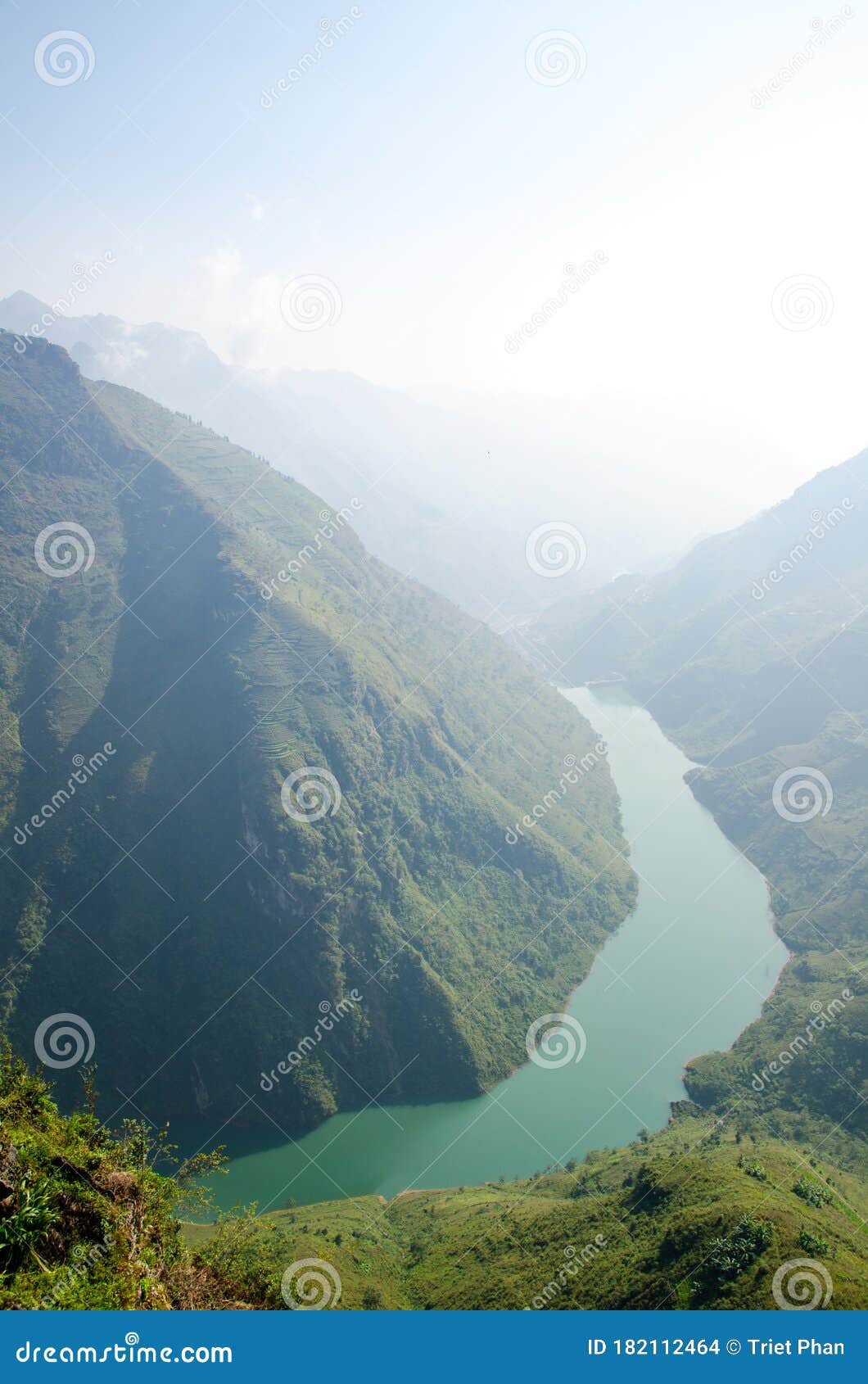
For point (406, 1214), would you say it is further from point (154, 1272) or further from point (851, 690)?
point (851, 690)

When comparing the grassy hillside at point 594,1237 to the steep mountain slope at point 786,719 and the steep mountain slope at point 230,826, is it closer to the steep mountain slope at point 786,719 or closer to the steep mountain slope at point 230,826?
the steep mountain slope at point 786,719

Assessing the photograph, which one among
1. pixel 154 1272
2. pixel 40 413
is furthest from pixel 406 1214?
pixel 40 413

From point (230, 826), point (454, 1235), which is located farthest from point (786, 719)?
point (454, 1235)

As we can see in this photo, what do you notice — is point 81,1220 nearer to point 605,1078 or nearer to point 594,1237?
point 594,1237

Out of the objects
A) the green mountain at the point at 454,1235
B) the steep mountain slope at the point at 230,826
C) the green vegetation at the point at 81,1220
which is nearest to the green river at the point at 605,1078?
the steep mountain slope at the point at 230,826

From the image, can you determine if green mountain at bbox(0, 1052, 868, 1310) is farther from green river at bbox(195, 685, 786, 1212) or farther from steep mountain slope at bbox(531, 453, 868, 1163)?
steep mountain slope at bbox(531, 453, 868, 1163)

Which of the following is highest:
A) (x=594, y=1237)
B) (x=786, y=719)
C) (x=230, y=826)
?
(x=786, y=719)

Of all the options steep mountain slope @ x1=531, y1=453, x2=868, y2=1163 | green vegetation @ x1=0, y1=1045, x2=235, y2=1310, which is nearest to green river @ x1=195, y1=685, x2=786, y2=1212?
steep mountain slope @ x1=531, y1=453, x2=868, y2=1163
